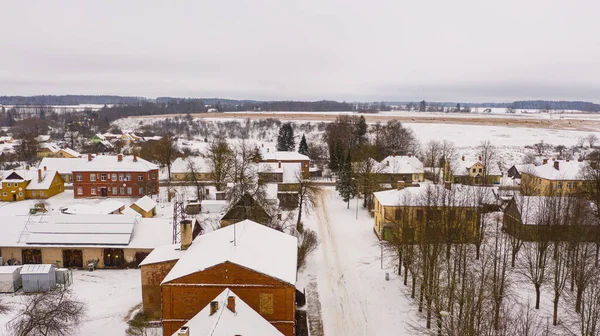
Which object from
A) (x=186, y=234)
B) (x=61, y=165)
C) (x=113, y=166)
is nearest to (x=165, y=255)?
(x=186, y=234)

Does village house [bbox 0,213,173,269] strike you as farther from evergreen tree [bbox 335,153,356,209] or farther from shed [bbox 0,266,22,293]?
evergreen tree [bbox 335,153,356,209]

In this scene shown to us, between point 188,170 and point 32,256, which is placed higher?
point 188,170

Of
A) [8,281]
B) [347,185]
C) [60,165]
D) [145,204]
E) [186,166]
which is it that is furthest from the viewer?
[186,166]

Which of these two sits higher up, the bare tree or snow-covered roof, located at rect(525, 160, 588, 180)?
snow-covered roof, located at rect(525, 160, 588, 180)

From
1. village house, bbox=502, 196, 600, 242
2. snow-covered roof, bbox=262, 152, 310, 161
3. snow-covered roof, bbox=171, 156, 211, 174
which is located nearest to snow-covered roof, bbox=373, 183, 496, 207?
village house, bbox=502, 196, 600, 242

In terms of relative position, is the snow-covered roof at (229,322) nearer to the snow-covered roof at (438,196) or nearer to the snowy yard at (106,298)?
the snowy yard at (106,298)

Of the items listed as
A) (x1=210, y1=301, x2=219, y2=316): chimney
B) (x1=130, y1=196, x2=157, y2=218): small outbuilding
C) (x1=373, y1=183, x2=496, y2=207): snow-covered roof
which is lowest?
(x1=130, y1=196, x2=157, y2=218): small outbuilding

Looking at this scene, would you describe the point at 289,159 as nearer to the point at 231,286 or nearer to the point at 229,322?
the point at 231,286

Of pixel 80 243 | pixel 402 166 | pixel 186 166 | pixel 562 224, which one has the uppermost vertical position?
pixel 562 224
